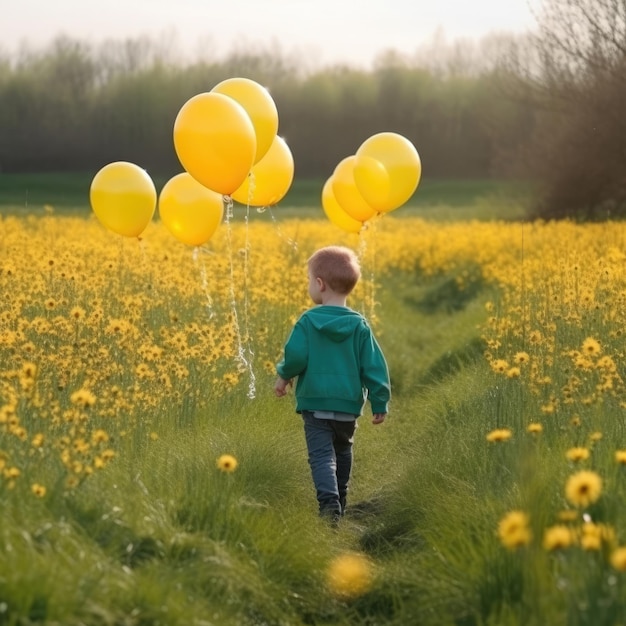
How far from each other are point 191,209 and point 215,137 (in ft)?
6.05

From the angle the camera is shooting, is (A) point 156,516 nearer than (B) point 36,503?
No

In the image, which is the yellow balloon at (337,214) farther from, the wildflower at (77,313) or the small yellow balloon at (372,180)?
the wildflower at (77,313)

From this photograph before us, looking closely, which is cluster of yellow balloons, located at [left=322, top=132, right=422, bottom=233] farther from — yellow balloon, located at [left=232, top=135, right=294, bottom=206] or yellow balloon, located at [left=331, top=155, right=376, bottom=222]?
yellow balloon, located at [left=232, top=135, right=294, bottom=206]

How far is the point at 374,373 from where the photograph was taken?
16.9 feet

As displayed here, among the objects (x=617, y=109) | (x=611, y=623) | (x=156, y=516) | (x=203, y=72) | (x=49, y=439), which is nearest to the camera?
(x=611, y=623)

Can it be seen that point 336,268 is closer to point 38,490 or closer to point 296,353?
point 296,353

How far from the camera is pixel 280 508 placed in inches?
197

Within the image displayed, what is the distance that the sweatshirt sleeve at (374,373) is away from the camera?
5160 millimetres

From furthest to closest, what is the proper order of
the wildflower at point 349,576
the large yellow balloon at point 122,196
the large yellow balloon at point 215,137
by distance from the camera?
1. the large yellow balloon at point 122,196
2. the large yellow balloon at point 215,137
3. the wildflower at point 349,576

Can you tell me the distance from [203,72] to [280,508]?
48.2 metres

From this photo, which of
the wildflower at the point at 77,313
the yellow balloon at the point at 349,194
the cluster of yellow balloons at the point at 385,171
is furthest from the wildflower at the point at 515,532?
the yellow balloon at the point at 349,194

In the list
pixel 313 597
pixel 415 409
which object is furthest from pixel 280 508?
pixel 415 409

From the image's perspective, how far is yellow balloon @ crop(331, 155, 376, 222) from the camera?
896cm

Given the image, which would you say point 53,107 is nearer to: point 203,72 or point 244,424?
point 203,72
